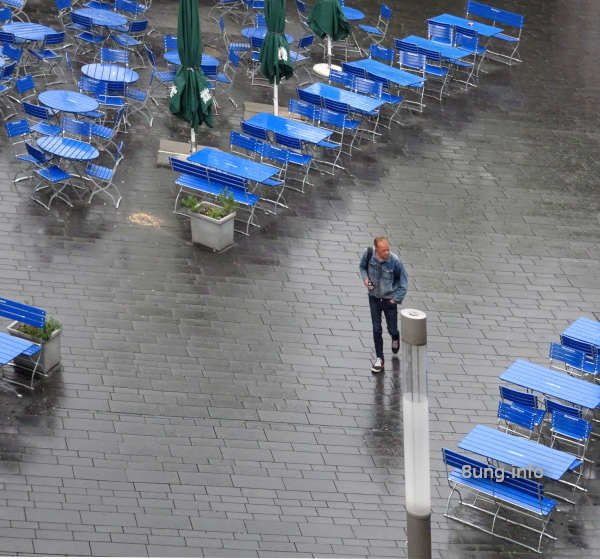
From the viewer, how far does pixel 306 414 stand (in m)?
15.4

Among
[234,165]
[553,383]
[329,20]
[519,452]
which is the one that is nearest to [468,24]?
[329,20]

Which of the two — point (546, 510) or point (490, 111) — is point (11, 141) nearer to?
point (490, 111)

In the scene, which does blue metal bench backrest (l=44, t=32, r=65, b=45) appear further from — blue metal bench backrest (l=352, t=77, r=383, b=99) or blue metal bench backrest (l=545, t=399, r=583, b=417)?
blue metal bench backrest (l=545, t=399, r=583, b=417)

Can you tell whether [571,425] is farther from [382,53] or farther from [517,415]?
[382,53]

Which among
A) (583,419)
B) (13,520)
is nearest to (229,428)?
(13,520)

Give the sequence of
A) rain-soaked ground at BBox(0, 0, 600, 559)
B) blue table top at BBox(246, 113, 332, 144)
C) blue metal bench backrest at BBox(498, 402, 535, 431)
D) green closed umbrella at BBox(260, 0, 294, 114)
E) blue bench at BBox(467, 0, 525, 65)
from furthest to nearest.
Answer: blue bench at BBox(467, 0, 525, 65) → green closed umbrella at BBox(260, 0, 294, 114) → blue table top at BBox(246, 113, 332, 144) → blue metal bench backrest at BBox(498, 402, 535, 431) → rain-soaked ground at BBox(0, 0, 600, 559)

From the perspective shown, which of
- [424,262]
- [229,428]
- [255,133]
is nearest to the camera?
[229,428]

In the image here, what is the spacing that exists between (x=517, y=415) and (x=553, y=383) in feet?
2.71

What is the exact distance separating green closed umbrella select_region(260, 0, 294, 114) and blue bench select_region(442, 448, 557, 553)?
945 cm

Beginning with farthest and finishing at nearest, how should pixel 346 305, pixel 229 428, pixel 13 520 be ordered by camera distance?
pixel 346 305, pixel 229 428, pixel 13 520

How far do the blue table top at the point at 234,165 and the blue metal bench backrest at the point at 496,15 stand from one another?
360 inches

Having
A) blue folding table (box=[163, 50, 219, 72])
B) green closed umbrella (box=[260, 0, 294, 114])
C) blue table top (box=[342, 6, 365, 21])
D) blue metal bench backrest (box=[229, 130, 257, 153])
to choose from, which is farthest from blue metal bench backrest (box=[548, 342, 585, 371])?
blue table top (box=[342, 6, 365, 21])

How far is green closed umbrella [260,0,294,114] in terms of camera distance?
70.1ft

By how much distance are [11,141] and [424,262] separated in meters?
7.07
